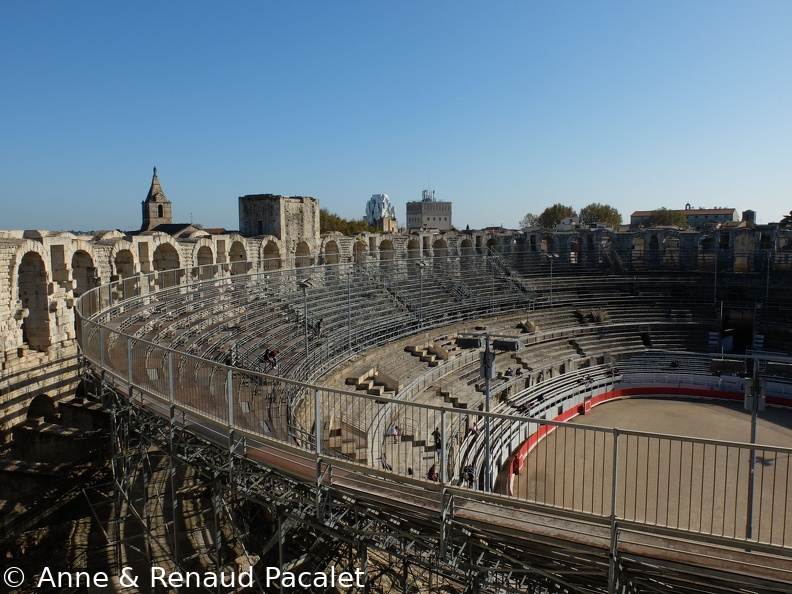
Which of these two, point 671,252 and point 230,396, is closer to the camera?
point 230,396

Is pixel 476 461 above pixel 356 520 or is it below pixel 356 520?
below

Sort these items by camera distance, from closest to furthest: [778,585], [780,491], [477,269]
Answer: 1. [778,585]
2. [780,491]
3. [477,269]

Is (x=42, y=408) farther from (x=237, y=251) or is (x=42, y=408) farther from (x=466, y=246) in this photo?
(x=466, y=246)

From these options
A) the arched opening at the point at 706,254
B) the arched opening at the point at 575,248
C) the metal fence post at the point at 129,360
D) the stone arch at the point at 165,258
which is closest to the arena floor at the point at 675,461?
the metal fence post at the point at 129,360

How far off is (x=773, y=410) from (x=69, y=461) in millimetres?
23503

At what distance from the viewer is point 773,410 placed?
23016 mm

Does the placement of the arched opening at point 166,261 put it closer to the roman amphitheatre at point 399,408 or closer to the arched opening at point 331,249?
the roman amphitheatre at point 399,408

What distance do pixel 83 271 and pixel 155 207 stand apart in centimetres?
3400

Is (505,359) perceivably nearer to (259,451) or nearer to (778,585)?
(259,451)

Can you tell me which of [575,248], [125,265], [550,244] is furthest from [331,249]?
[575,248]

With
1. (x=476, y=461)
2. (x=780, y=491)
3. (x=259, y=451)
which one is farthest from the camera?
(x=476, y=461)

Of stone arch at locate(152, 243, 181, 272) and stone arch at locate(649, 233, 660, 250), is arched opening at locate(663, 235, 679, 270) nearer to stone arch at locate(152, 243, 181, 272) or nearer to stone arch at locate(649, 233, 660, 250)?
stone arch at locate(649, 233, 660, 250)

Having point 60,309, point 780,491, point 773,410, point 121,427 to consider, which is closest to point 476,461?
point 780,491

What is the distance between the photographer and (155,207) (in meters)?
47.9
